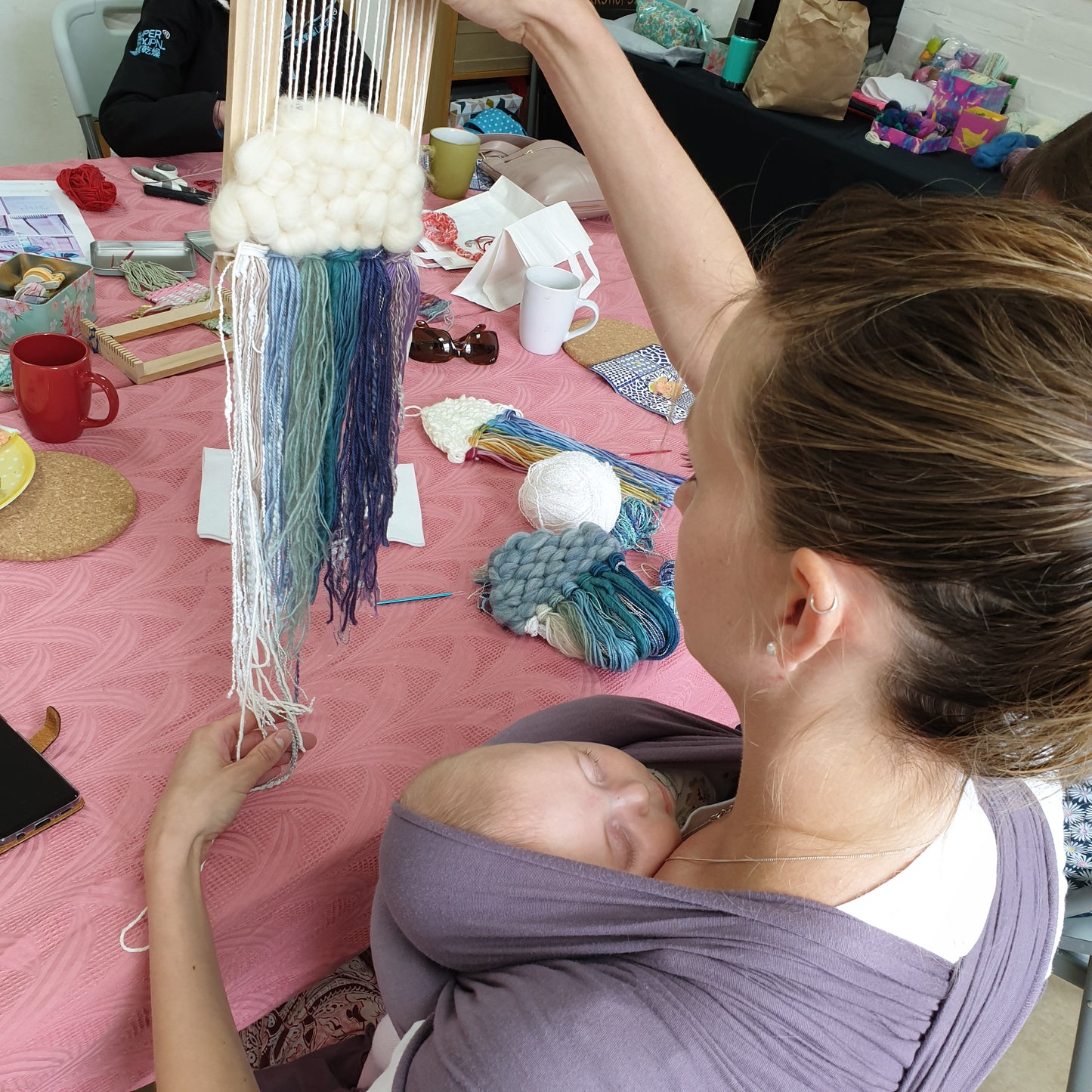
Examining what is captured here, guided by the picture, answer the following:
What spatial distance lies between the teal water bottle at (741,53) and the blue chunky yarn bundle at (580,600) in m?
2.86

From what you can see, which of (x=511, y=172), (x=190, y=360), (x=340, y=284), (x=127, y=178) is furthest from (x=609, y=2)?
(x=340, y=284)

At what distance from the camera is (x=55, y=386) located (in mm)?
1095

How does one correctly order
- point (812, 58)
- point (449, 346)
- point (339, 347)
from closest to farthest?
point (339, 347), point (449, 346), point (812, 58)

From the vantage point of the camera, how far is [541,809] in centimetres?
76

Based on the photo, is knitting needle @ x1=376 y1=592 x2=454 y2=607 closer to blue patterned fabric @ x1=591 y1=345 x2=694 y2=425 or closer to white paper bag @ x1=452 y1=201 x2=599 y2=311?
blue patterned fabric @ x1=591 y1=345 x2=694 y2=425

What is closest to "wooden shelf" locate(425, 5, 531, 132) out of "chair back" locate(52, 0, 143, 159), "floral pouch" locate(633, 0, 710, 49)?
"floral pouch" locate(633, 0, 710, 49)

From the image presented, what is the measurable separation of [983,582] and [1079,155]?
75 centimetres

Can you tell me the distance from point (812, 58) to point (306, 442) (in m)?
2.91

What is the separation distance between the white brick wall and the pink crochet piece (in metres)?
2.44

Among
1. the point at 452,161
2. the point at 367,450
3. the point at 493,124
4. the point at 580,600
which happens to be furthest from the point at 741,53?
the point at 367,450

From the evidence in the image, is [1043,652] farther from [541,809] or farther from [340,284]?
[340,284]

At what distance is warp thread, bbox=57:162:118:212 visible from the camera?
5.22ft

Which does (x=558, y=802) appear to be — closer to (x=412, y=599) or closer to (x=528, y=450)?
(x=412, y=599)

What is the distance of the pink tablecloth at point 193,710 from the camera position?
0.70m
